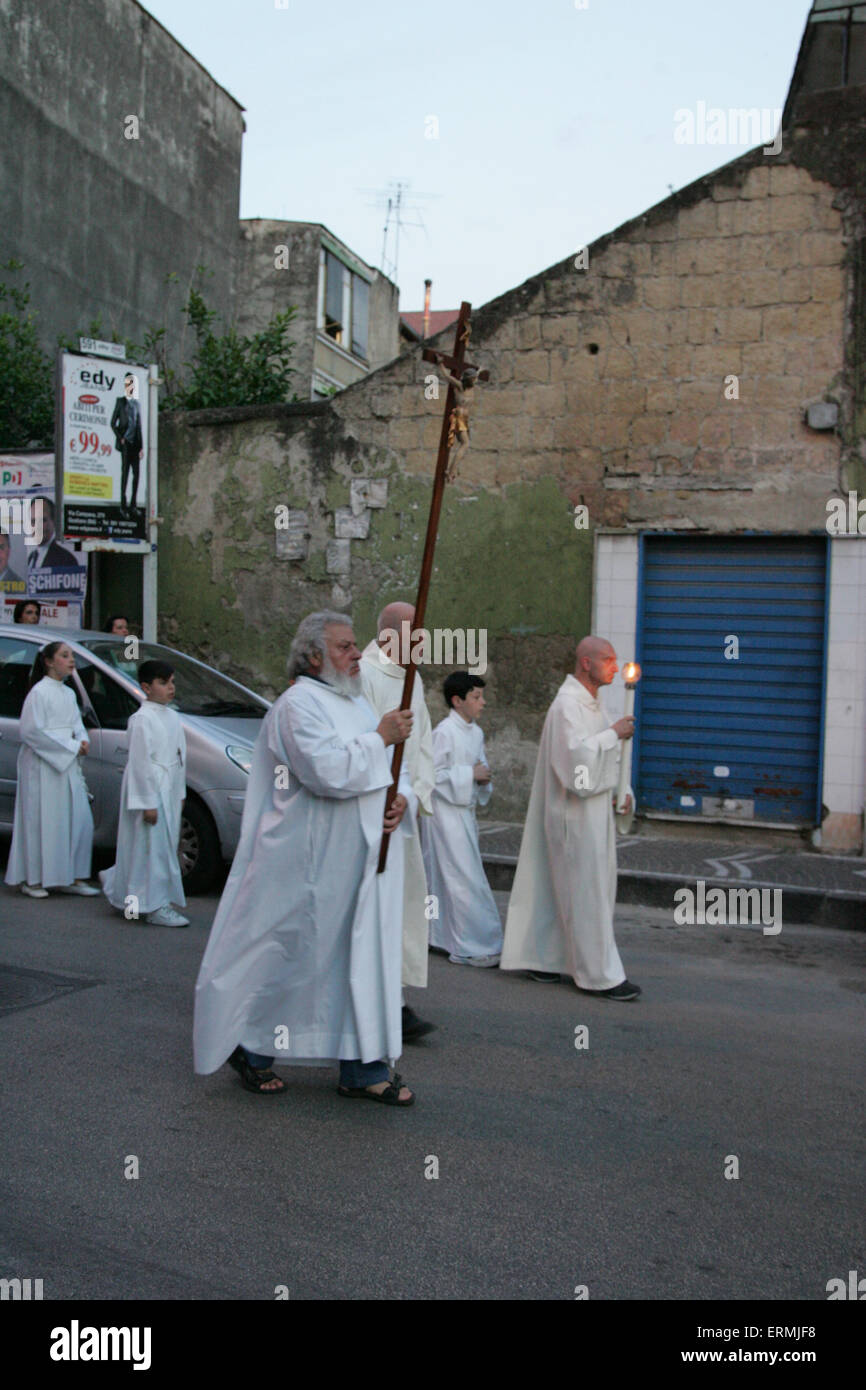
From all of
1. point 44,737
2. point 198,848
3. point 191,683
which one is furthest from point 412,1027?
point 191,683

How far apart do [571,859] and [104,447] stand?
27.0 feet

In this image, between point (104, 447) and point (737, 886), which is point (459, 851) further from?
point (104, 447)

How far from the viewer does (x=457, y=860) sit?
7379 mm

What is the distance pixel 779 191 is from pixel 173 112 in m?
13.5

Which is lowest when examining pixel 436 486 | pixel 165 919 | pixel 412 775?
pixel 165 919

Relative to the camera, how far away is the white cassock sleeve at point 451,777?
743 centimetres

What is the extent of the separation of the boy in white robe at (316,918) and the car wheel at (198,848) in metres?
4.02

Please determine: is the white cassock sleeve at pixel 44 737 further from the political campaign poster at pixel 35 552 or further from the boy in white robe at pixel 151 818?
the political campaign poster at pixel 35 552

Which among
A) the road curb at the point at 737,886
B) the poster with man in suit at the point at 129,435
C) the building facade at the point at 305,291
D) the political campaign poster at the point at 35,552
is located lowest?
the road curb at the point at 737,886

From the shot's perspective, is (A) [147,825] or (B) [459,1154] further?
(A) [147,825]

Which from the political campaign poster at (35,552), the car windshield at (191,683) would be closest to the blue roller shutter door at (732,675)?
the car windshield at (191,683)

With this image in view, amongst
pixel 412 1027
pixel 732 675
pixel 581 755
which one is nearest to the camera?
pixel 412 1027

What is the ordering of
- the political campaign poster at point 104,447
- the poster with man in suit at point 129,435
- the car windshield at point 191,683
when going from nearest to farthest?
the car windshield at point 191,683 < the political campaign poster at point 104,447 < the poster with man in suit at point 129,435
